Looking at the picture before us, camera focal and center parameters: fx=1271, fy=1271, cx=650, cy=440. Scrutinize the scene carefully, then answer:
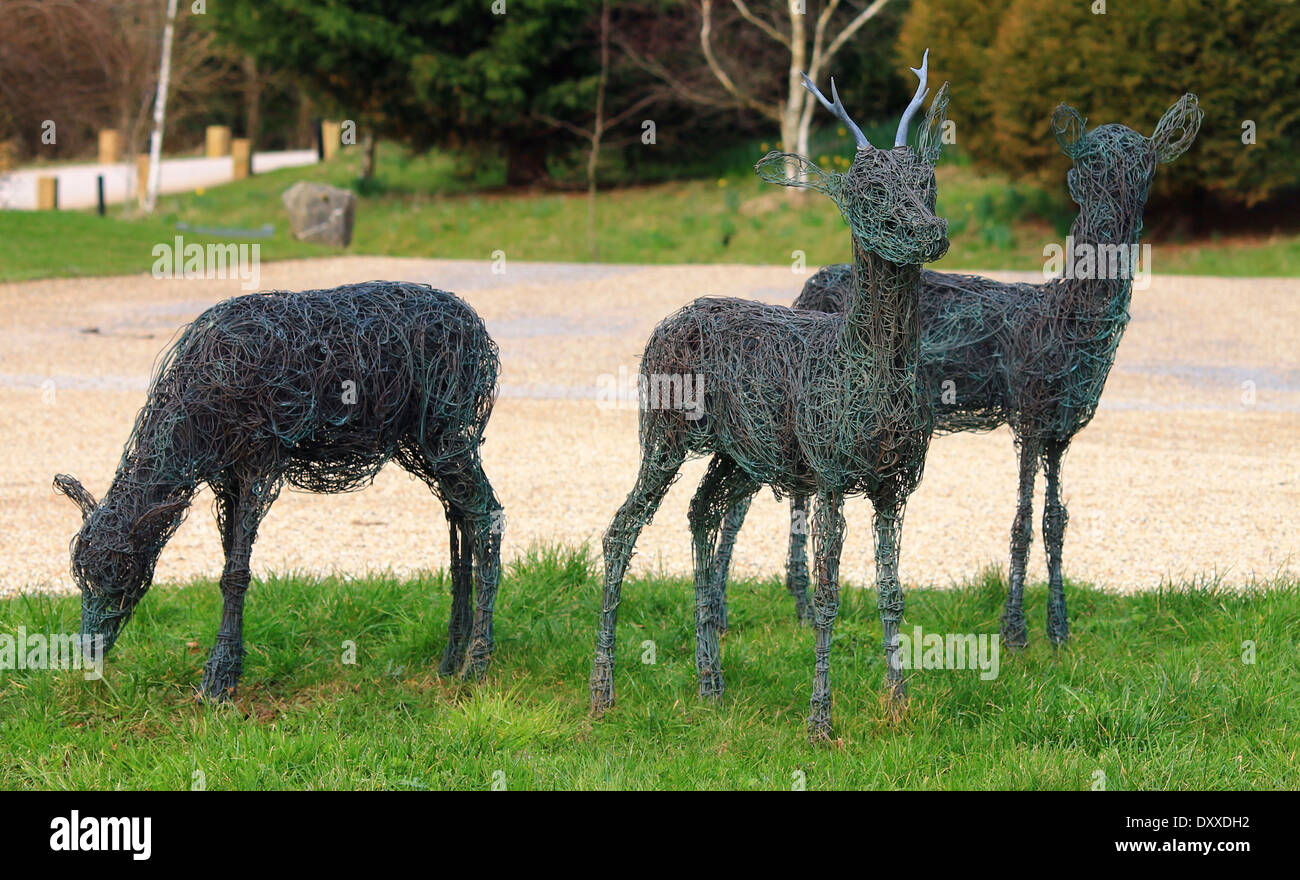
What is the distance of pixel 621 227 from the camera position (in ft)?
82.1

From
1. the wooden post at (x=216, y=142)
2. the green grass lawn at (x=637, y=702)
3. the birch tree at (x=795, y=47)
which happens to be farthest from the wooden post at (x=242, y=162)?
the green grass lawn at (x=637, y=702)

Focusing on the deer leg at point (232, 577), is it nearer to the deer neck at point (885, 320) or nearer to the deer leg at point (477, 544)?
the deer leg at point (477, 544)

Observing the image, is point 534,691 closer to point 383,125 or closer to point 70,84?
point 383,125

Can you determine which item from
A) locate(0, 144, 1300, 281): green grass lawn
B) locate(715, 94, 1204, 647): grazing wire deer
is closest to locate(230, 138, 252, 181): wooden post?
locate(0, 144, 1300, 281): green grass lawn

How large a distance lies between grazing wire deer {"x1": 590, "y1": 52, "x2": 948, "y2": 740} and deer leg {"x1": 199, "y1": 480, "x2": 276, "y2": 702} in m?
1.45

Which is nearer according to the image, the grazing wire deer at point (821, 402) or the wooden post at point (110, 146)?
the grazing wire deer at point (821, 402)

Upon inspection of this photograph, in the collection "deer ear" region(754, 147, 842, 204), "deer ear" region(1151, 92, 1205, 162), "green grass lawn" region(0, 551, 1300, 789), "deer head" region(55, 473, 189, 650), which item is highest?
"deer ear" region(1151, 92, 1205, 162)

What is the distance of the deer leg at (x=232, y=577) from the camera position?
4.86 metres

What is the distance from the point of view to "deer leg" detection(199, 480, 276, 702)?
15.9ft

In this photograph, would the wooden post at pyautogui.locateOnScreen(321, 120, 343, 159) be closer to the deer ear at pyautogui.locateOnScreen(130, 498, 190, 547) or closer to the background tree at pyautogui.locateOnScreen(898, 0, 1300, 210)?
the background tree at pyautogui.locateOnScreen(898, 0, 1300, 210)

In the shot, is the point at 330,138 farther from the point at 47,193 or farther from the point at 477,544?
the point at 477,544

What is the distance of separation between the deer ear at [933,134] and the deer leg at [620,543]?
5.11 feet

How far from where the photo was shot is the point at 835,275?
648cm

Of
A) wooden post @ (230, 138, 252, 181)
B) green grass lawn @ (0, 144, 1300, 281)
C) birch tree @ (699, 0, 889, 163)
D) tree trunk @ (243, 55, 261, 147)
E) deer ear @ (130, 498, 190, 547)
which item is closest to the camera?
deer ear @ (130, 498, 190, 547)
